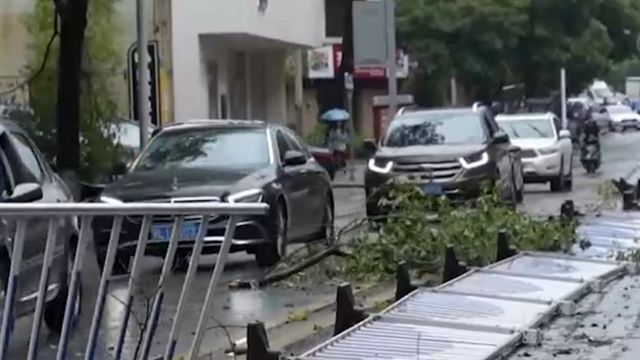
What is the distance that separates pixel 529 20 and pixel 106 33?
3107cm

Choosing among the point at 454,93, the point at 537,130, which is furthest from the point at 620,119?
the point at 537,130

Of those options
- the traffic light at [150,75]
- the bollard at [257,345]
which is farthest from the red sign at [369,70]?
the bollard at [257,345]

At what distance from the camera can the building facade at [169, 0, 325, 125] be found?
38969 millimetres

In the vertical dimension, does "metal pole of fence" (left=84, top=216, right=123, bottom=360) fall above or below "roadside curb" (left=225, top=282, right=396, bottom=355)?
above

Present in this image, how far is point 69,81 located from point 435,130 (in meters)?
5.70

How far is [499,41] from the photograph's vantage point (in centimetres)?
5828

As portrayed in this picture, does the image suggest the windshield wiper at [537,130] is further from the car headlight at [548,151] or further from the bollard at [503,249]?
the bollard at [503,249]

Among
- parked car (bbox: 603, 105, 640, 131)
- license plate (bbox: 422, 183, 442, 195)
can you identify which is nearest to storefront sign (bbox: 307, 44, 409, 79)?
parked car (bbox: 603, 105, 640, 131)

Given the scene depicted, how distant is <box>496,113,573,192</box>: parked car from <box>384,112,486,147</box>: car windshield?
6.94 meters

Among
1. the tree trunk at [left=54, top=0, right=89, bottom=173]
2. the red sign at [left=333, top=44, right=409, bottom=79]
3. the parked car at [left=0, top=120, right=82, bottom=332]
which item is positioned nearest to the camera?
the parked car at [left=0, top=120, right=82, bottom=332]

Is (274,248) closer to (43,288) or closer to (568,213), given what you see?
(568,213)

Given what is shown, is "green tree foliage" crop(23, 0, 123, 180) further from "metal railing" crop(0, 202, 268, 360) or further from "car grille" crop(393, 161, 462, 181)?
"metal railing" crop(0, 202, 268, 360)

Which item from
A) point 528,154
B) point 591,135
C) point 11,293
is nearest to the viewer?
point 11,293

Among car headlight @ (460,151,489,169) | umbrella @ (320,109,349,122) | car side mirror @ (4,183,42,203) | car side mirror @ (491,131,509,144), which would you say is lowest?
umbrella @ (320,109,349,122)
